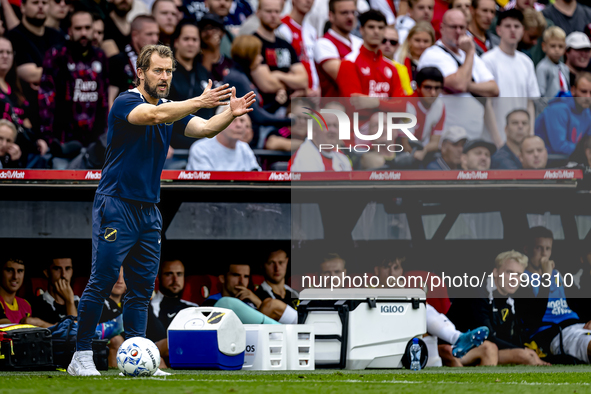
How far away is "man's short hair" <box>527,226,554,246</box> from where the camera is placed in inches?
311

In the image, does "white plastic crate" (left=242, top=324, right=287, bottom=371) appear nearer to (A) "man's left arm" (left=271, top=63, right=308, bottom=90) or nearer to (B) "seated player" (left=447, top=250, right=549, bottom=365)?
(B) "seated player" (left=447, top=250, right=549, bottom=365)

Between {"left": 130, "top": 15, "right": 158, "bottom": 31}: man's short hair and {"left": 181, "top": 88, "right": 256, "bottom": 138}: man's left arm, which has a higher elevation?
{"left": 130, "top": 15, "right": 158, "bottom": 31}: man's short hair

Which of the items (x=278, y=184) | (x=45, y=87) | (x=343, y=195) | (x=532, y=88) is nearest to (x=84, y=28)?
(x=45, y=87)

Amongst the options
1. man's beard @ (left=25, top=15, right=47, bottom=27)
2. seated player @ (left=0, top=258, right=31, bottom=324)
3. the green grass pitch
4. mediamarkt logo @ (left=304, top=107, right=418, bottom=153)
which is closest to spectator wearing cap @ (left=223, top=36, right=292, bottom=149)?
mediamarkt logo @ (left=304, top=107, right=418, bottom=153)

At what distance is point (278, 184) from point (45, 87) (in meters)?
2.42

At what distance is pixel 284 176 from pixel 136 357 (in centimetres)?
322

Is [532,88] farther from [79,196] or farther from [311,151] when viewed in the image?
[79,196]

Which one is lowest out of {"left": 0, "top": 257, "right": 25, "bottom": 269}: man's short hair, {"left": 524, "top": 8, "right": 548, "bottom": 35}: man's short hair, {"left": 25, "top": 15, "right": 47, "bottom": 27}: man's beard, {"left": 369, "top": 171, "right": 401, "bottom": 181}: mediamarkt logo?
{"left": 0, "top": 257, "right": 25, "bottom": 269}: man's short hair

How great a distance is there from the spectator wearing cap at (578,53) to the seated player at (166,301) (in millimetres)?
5101

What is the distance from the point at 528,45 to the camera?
9.47 metres

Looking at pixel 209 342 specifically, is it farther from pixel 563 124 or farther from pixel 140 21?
pixel 563 124

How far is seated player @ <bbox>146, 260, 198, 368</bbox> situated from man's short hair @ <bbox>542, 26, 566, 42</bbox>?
16.4 ft

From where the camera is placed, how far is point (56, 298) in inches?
299

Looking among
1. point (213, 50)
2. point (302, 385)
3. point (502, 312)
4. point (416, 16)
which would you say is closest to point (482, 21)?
point (416, 16)
